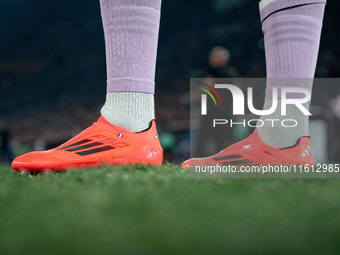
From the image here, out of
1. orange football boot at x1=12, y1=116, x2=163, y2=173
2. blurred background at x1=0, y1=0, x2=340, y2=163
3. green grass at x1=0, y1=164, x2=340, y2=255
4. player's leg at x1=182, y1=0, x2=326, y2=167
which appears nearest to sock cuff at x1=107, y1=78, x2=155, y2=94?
orange football boot at x1=12, y1=116, x2=163, y2=173

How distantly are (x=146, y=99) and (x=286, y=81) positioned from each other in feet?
1.34

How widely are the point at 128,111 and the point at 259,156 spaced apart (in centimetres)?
39

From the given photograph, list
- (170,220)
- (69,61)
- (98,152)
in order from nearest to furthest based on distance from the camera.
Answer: (170,220), (98,152), (69,61)

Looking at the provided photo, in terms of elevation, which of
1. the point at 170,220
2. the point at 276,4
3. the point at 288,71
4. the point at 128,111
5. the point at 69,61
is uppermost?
the point at 69,61

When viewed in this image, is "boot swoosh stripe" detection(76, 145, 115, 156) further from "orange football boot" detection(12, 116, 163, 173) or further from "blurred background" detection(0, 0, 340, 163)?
"blurred background" detection(0, 0, 340, 163)

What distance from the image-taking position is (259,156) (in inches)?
40.4

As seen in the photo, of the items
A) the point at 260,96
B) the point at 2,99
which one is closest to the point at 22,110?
the point at 2,99

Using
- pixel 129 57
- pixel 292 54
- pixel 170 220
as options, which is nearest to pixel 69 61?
pixel 129 57

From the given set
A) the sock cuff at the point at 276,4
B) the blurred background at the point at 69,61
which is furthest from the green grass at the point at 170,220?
the blurred background at the point at 69,61

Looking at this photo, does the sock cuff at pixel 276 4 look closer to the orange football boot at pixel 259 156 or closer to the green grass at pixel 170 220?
the orange football boot at pixel 259 156

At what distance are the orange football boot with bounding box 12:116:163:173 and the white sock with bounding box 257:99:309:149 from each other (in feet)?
1.05

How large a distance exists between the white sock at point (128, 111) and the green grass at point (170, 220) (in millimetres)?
431

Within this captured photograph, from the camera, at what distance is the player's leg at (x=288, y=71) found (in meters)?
1.04

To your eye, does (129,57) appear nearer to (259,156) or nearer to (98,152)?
(98,152)
